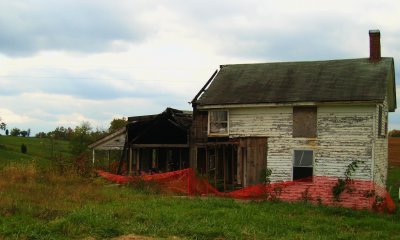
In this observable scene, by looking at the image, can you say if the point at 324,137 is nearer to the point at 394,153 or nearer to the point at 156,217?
the point at 156,217

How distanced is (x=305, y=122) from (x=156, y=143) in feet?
33.1

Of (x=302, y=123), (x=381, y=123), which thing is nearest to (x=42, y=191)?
(x=302, y=123)

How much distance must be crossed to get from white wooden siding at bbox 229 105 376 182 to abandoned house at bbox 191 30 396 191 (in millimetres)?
39

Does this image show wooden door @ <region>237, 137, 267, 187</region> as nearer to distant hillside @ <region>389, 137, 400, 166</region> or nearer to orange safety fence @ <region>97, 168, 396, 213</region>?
orange safety fence @ <region>97, 168, 396, 213</region>

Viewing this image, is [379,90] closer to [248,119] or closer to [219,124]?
[248,119]

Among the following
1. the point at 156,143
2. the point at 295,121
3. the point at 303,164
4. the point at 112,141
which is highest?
the point at 295,121

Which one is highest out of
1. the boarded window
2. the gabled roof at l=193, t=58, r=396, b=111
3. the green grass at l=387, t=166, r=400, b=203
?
the gabled roof at l=193, t=58, r=396, b=111

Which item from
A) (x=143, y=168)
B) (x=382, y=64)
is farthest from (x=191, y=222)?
(x=143, y=168)

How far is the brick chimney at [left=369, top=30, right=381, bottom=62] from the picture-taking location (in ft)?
→ 79.1

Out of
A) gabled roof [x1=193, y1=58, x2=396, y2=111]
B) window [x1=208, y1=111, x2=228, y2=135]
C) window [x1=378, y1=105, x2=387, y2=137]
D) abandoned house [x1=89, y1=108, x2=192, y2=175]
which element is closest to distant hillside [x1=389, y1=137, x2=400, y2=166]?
gabled roof [x1=193, y1=58, x2=396, y2=111]

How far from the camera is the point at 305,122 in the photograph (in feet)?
72.8

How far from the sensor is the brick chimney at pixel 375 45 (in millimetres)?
24109

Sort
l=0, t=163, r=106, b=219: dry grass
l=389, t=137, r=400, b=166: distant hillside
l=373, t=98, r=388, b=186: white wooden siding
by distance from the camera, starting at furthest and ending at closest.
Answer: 1. l=389, t=137, r=400, b=166: distant hillside
2. l=373, t=98, r=388, b=186: white wooden siding
3. l=0, t=163, r=106, b=219: dry grass

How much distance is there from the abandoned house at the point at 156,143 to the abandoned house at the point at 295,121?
198 cm
